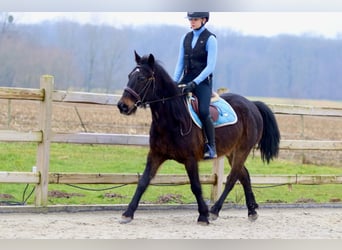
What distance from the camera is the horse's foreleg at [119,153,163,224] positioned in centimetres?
510

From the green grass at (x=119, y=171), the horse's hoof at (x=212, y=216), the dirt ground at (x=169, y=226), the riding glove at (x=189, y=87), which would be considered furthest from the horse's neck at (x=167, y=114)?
the green grass at (x=119, y=171)

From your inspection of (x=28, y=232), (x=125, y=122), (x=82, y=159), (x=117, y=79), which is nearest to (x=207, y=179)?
(x=117, y=79)

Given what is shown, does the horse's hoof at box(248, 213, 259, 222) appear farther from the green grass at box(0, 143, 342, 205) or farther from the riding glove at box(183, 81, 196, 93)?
the riding glove at box(183, 81, 196, 93)

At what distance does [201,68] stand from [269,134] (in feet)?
4.76

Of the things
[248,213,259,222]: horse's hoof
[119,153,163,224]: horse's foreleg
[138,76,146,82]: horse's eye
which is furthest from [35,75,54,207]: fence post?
[248,213,259,222]: horse's hoof

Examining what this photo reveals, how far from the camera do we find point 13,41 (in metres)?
5.62

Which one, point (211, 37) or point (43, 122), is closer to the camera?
point (211, 37)

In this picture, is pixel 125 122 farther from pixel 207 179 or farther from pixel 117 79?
pixel 207 179

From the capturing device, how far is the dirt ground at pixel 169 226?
444 cm

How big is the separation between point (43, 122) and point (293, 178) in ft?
10.8

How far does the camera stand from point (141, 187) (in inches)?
204

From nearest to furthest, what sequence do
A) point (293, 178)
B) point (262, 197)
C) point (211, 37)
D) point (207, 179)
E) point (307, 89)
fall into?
point (211, 37), point (207, 179), point (293, 178), point (262, 197), point (307, 89)

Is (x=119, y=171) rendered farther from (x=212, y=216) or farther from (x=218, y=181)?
(x=212, y=216)

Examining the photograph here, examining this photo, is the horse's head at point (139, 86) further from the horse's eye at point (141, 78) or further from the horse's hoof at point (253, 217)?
the horse's hoof at point (253, 217)
